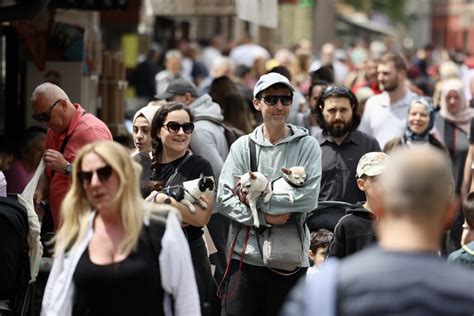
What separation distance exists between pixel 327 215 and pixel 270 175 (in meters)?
1.02

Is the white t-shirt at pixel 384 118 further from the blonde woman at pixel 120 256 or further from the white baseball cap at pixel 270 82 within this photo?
the blonde woman at pixel 120 256

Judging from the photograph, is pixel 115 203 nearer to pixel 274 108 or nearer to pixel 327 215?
pixel 274 108

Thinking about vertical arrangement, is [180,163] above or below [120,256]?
above

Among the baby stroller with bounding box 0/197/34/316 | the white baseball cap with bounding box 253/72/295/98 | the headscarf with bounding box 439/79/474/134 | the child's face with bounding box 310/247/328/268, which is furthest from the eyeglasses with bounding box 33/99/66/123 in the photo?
the headscarf with bounding box 439/79/474/134

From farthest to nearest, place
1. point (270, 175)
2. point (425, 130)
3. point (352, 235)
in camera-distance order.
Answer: point (425, 130) < point (270, 175) < point (352, 235)

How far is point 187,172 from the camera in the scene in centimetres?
816

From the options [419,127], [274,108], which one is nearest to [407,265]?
[274,108]

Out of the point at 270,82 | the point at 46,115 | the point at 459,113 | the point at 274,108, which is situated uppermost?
the point at 270,82

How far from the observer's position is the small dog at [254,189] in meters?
7.77

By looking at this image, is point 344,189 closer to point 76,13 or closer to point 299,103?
point 299,103

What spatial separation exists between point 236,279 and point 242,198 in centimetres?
49

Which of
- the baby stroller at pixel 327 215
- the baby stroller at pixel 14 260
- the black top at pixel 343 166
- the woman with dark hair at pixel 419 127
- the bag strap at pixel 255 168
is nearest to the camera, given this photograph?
the baby stroller at pixel 14 260

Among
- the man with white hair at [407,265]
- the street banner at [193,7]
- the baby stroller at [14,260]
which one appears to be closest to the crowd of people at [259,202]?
the man with white hair at [407,265]

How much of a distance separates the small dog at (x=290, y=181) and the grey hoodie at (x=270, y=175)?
0.04 meters
